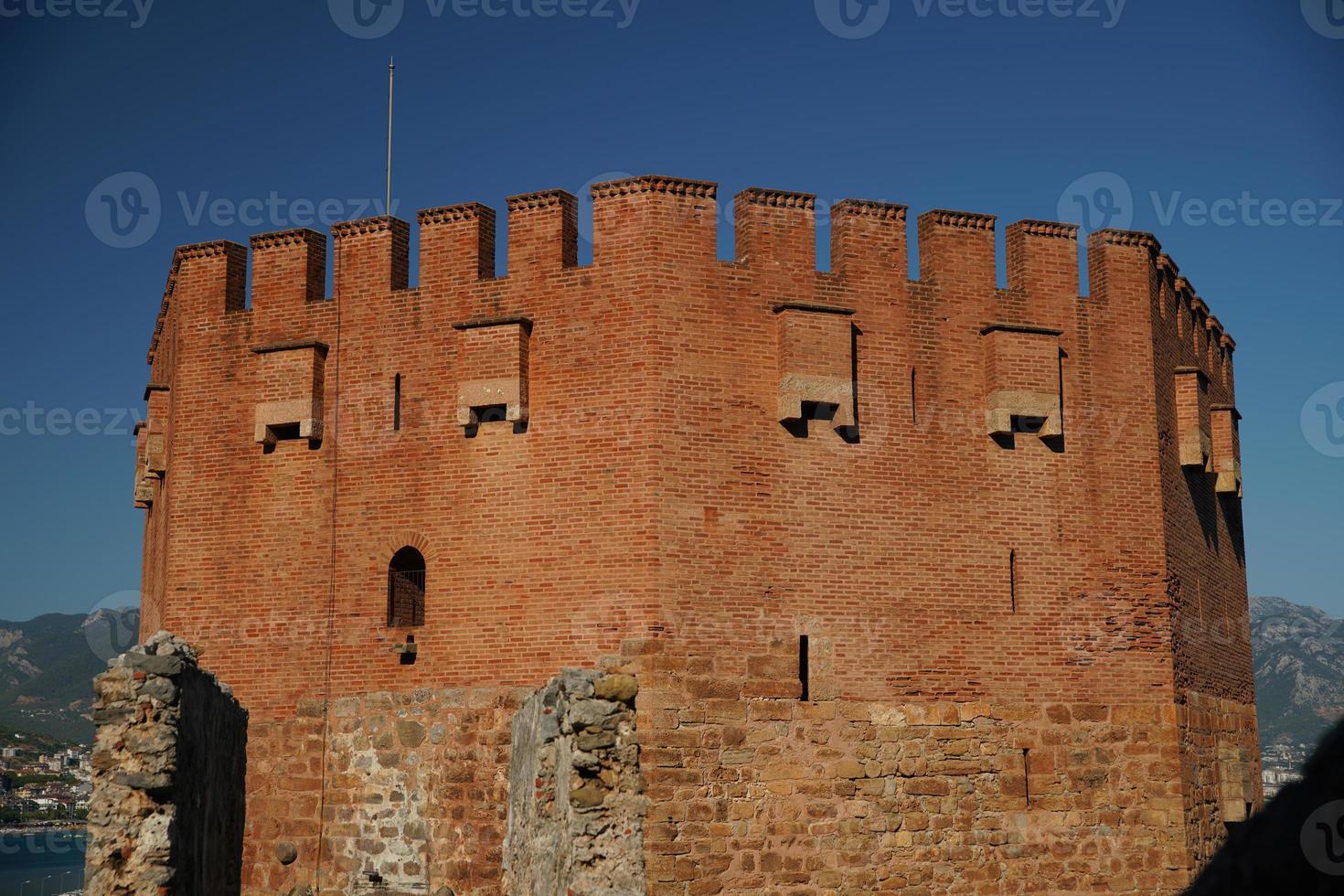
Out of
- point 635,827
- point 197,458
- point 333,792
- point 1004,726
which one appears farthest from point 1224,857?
point 197,458

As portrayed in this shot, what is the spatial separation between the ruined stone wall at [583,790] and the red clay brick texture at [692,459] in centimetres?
178

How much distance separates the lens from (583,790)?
14523 mm

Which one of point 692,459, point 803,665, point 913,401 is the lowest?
point 803,665

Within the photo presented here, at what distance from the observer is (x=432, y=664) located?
17.7m

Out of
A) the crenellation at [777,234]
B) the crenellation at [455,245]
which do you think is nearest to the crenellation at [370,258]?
the crenellation at [455,245]

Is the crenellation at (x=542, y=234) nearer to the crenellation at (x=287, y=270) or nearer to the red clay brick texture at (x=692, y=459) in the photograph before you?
the red clay brick texture at (x=692, y=459)

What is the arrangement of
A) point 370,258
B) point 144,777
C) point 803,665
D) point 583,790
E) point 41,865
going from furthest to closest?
point 41,865
point 370,258
point 803,665
point 583,790
point 144,777

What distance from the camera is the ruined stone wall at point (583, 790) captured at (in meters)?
14.3

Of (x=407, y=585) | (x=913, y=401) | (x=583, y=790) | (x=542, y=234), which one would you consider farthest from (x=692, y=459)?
(x=583, y=790)

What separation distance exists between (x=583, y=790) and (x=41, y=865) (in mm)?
163183

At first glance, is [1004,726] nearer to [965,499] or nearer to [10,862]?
[965,499]

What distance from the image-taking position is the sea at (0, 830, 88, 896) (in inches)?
4747

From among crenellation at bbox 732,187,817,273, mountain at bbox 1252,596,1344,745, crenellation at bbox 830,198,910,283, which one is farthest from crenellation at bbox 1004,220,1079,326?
mountain at bbox 1252,596,1344,745

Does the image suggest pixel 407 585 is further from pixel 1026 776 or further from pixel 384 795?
pixel 1026 776
